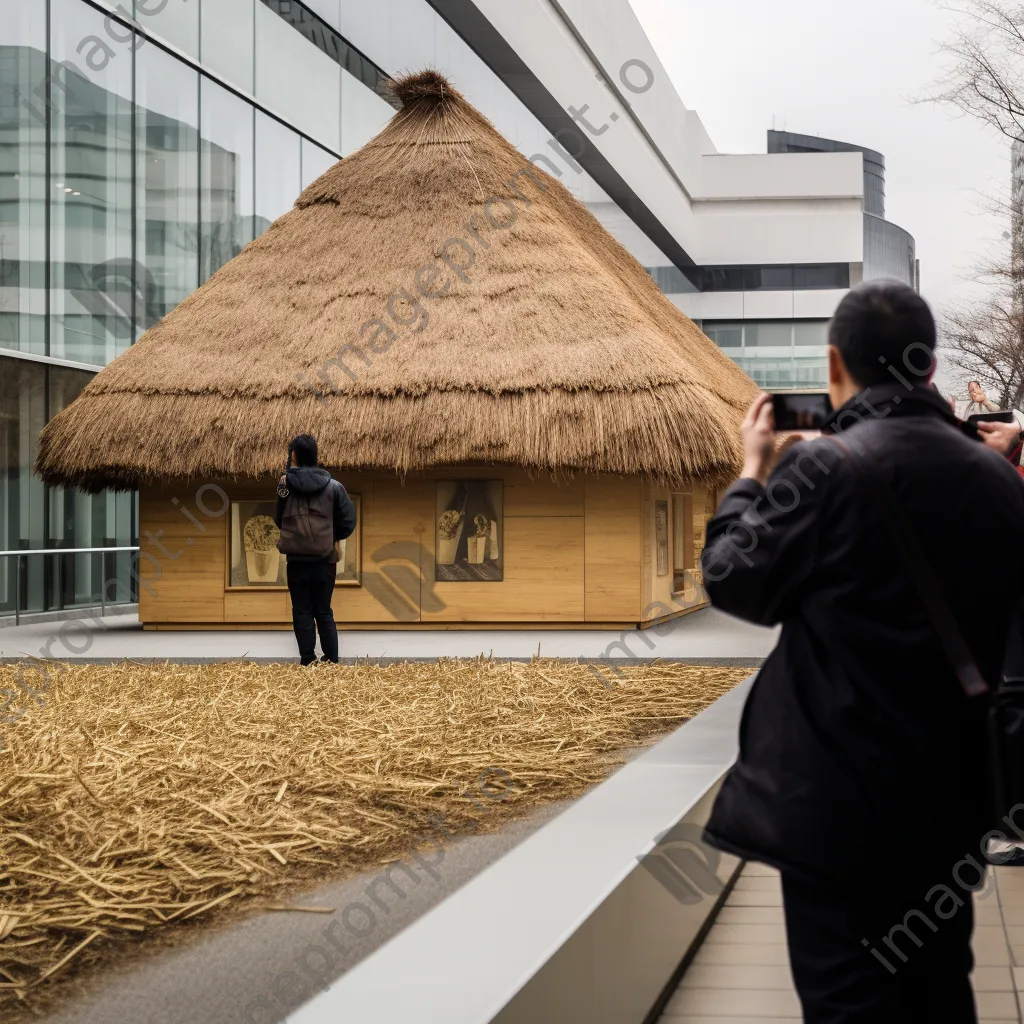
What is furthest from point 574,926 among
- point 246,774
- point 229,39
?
point 229,39

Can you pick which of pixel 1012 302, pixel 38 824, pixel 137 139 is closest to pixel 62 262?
pixel 137 139

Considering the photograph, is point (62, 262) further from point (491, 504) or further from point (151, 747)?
point (151, 747)

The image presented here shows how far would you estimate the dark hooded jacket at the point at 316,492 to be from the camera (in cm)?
1034

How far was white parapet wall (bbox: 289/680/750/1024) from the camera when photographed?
95.3 inches

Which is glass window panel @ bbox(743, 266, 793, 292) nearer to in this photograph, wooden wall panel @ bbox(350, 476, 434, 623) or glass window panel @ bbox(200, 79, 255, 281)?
glass window panel @ bbox(200, 79, 255, 281)

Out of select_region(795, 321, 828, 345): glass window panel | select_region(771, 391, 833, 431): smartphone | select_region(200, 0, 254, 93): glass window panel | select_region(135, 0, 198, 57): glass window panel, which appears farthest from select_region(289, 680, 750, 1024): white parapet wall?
select_region(795, 321, 828, 345): glass window panel

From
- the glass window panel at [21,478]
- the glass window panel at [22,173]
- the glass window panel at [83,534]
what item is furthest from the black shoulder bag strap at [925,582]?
the glass window panel at [83,534]

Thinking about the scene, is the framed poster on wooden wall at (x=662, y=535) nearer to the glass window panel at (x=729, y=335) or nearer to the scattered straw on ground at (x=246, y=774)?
the scattered straw on ground at (x=246, y=774)

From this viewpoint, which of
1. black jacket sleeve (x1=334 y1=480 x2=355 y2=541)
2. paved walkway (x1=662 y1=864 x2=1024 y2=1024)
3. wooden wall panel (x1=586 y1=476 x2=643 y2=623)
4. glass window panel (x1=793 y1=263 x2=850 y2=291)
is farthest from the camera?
glass window panel (x1=793 y1=263 x2=850 y2=291)

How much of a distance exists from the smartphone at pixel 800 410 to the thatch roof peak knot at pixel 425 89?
16659 millimetres

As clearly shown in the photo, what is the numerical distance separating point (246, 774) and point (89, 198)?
14138 mm

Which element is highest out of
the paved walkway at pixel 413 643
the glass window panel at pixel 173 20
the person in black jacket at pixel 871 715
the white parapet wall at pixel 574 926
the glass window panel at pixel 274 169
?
the glass window panel at pixel 173 20

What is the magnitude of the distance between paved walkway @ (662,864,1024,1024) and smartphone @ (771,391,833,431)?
77.2 inches

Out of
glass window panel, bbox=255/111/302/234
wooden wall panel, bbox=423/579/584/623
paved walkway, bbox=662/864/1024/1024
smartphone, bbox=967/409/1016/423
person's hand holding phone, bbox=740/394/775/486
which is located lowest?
paved walkway, bbox=662/864/1024/1024
